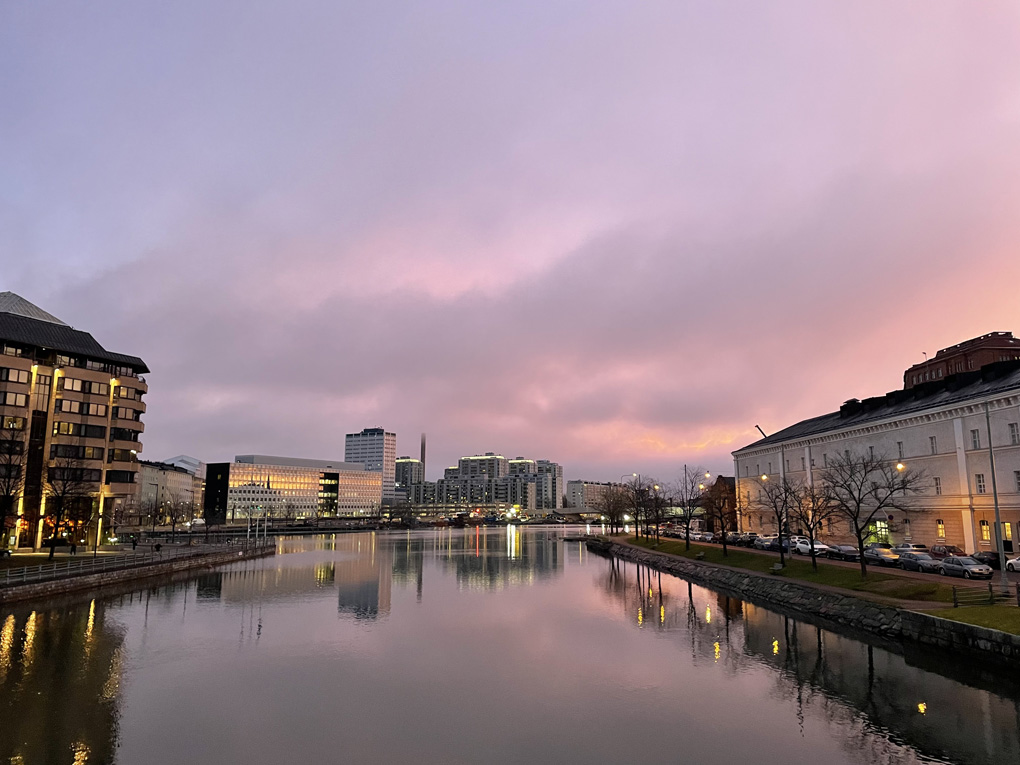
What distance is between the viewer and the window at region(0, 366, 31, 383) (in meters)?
79.1

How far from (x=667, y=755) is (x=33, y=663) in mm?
28737

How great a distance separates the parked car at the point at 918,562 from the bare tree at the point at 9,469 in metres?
79.0

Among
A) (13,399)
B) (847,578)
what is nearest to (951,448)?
(847,578)

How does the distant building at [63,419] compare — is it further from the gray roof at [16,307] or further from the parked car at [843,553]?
the parked car at [843,553]

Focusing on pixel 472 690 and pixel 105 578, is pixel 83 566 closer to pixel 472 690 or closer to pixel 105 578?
pixel 105 578

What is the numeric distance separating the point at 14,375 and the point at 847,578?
94365mm

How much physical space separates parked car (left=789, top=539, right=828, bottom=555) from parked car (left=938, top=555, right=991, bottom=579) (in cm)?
1857

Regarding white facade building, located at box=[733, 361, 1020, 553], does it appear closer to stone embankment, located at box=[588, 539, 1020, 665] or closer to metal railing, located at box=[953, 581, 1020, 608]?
metal railing, located at box=[953, 581, 1020, 608]

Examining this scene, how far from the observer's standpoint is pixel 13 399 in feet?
260

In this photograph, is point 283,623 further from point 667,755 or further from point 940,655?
point 940,655

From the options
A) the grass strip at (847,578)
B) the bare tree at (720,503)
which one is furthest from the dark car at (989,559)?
the bare tree at (720,503)

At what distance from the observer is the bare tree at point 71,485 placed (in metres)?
76.6

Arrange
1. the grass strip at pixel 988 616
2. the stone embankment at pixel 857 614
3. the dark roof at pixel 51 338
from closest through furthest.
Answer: the stone embankment at pixel 857 614
the grass strip at pixel 988 616
the dark roof at pixel 51 338

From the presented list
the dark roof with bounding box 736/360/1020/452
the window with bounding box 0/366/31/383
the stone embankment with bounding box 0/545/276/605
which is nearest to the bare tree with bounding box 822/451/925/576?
the dark roof with bounding box 736/360/1020/452
